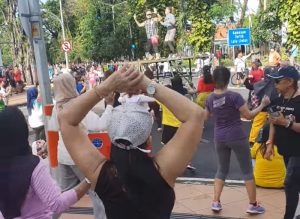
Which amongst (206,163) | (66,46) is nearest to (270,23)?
(206,163)

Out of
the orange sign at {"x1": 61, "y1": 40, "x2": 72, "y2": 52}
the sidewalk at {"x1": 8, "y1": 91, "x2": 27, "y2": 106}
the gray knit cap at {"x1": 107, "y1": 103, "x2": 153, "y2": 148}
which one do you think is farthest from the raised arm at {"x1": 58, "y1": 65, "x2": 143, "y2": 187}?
the orange sign at {"x1": 61, "y1": 40, "x2": 72, "y2": 52}

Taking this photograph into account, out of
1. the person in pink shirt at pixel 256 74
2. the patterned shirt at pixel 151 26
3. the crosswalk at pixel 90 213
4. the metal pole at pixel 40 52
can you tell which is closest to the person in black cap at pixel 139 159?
the metal pole at pixel 40 52

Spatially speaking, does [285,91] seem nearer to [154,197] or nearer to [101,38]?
[154,197]

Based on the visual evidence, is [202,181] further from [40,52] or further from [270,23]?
[270,23]

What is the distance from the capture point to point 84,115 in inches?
84.1

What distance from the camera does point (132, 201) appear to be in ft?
6.38

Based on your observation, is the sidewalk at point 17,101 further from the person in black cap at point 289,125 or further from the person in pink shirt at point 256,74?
the person in black cap at point 289,125

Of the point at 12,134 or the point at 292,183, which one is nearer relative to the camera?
the point at 12,134

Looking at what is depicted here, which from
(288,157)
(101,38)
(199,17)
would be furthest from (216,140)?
(101,38)

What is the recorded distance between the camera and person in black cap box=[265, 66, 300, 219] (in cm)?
391

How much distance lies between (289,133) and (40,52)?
8.22ft

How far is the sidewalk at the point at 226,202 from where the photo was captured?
4.96m

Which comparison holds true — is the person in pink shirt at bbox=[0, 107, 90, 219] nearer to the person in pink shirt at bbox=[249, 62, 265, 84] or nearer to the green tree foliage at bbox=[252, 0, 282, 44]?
the person in pink shirt at bbox=[249, 62, 265, 84]

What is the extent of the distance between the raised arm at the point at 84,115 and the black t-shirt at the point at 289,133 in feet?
7.68
